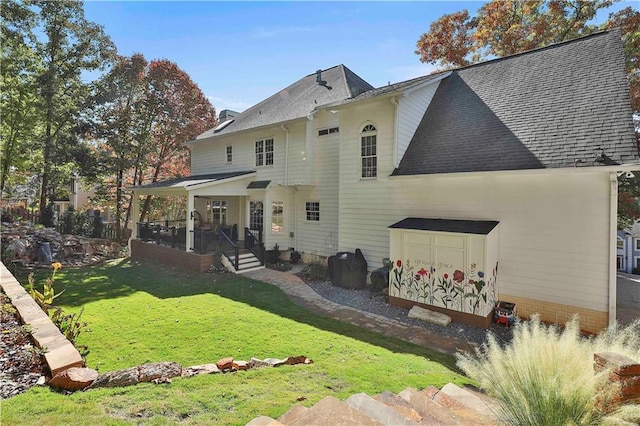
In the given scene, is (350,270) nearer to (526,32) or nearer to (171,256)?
(171,256)

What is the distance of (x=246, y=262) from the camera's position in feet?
43.0

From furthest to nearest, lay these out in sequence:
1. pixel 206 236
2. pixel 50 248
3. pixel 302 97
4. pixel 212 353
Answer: pixel 302 97
pixel 50 248
pixel 206 236
pixel 212 353

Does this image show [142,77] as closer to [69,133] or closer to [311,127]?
[69,133]

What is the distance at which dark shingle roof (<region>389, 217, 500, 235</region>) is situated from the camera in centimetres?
792

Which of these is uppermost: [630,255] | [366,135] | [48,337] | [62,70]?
[62,70]

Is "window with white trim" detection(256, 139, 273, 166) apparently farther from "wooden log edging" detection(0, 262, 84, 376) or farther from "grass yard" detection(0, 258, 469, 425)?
"wooden log edging" detection(0, 262, 84, 376)

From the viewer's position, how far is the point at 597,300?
709cm

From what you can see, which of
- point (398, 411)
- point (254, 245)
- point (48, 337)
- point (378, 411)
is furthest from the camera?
point (254, 245)

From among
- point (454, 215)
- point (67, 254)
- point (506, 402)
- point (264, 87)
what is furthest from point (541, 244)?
point (67, 254)

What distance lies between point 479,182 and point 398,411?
23.5 ft

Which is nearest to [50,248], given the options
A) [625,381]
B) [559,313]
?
[625,381]

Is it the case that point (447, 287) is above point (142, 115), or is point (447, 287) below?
below

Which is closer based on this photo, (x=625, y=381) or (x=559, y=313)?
(x=625, y=381)

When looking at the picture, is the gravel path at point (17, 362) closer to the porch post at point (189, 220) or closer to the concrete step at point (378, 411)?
the concrete step at point (378, 411)
